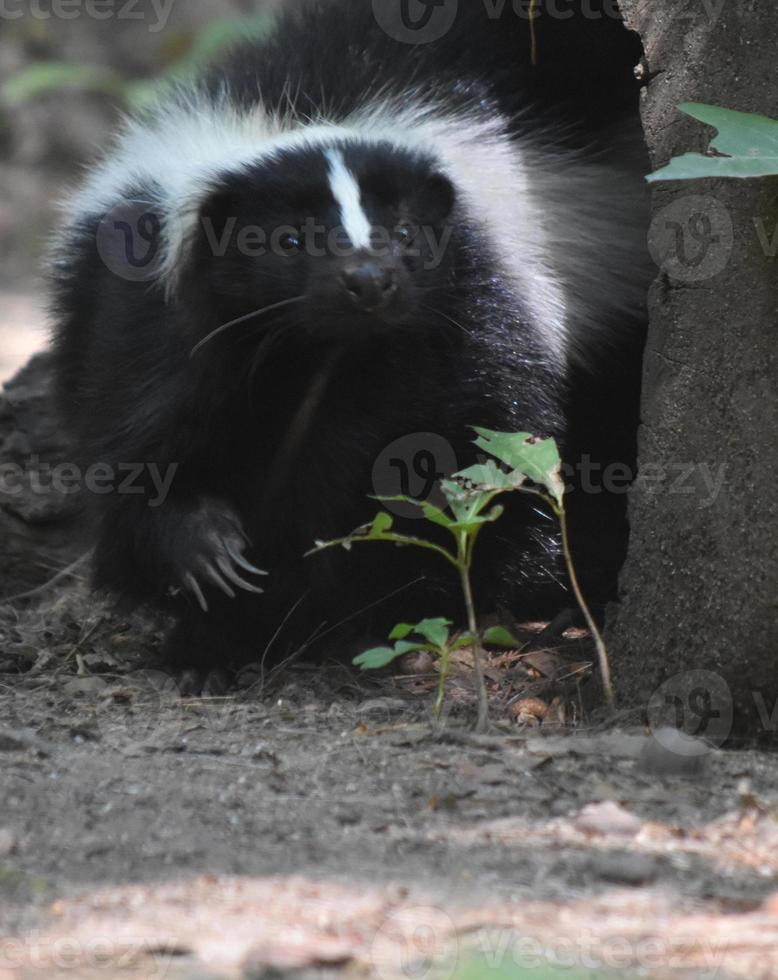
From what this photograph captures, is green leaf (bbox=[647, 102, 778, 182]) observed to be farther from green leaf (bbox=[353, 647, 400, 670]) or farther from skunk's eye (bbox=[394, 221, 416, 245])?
green leaf (bbox=[353, 647, 400, 670])

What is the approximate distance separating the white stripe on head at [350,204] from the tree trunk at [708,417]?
0.92m

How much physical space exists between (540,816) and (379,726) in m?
1.05

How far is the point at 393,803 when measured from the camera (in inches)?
136

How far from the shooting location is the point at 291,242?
15.4ft

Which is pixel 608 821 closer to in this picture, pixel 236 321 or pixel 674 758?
pixel 674 758

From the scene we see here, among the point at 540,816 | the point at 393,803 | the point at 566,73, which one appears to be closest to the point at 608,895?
the point at 540,816

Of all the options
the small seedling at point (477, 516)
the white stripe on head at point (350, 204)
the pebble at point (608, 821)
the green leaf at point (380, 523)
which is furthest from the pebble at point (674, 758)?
the white stripe on head at point (350, 204)

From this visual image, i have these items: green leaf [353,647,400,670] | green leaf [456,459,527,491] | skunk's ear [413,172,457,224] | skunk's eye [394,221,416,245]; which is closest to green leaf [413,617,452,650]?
green leaf [353,647,400,670]

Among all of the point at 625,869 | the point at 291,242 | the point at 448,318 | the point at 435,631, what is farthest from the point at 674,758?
the point at 291,242

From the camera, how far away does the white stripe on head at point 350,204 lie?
4547 mm

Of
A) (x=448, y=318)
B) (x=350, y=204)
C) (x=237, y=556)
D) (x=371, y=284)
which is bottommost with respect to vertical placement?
(x=237, y=556)

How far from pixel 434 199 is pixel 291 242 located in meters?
0.53

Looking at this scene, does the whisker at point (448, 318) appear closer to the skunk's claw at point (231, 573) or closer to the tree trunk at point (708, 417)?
the tree trunk at point (708, 417)

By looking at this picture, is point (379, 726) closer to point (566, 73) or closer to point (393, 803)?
point (393, 803)
